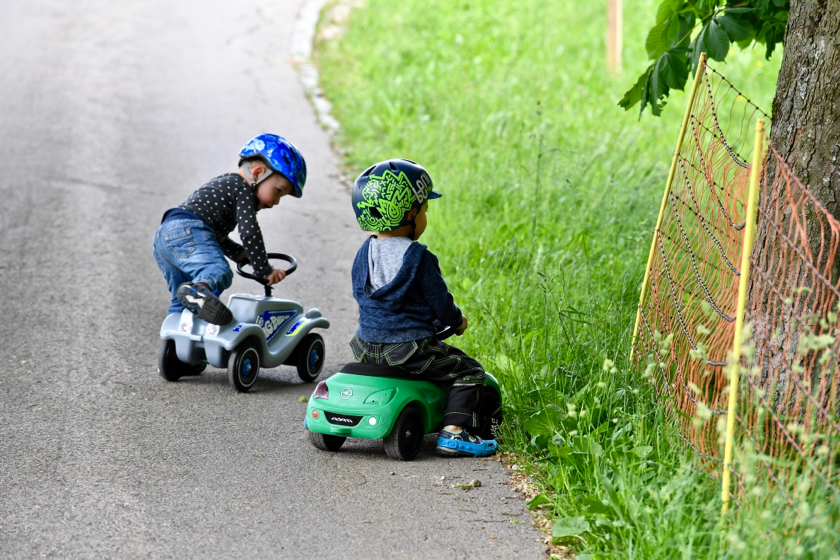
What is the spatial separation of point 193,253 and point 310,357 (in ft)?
2.87

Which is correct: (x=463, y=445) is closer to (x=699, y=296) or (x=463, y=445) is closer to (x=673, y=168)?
(x=699, y=296)

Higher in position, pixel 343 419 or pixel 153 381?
pixel 343 419

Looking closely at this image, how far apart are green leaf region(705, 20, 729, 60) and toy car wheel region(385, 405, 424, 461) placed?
2.22 m

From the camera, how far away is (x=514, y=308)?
5.57 m

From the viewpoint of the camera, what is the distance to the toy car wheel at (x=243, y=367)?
5.05m

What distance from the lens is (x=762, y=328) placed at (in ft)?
12.8

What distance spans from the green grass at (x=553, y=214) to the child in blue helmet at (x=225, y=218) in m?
1.35

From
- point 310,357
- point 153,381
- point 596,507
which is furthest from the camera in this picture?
point 310,357

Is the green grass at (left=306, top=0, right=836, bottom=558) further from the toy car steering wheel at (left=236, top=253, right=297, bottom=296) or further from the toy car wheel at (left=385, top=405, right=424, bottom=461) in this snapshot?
the toy car steering wheel at (left=236, top=253, right=297, bottom=296)

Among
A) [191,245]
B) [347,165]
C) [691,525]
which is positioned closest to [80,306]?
[191,245]

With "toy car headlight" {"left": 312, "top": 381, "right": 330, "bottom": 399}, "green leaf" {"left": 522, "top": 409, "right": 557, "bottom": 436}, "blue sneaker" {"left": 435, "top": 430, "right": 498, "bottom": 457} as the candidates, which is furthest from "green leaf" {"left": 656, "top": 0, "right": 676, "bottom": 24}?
"toy car headlight" {"left": 312, "top": 381, "right": 330, "bottom": 399}

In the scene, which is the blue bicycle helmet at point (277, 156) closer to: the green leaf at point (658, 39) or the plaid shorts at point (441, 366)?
the plaid shorts at point (441, 366)

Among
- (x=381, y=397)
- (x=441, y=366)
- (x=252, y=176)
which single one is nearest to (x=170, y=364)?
(x=252, y=176)

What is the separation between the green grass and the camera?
11.5 feet
